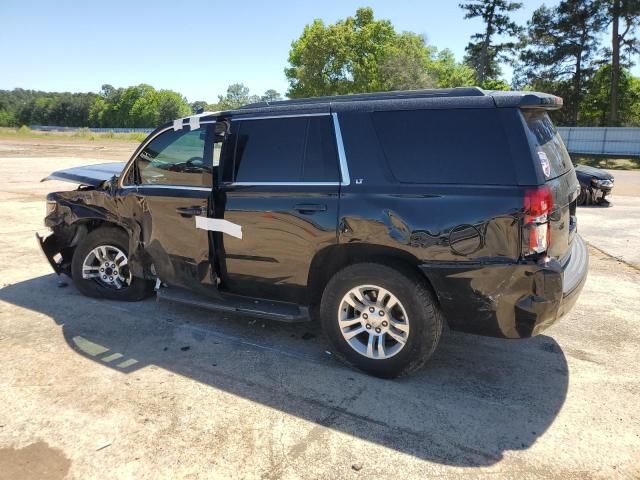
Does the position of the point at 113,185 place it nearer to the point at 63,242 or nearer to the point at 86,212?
the point at 86,212

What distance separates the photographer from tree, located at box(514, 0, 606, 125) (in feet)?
118

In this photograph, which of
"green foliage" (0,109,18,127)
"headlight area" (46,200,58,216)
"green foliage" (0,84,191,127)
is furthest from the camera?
"green foliage" (0,109,18,127)

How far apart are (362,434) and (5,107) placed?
510 feet

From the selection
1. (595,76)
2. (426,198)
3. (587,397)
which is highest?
(595,76)

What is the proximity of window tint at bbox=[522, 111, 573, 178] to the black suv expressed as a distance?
20 mm

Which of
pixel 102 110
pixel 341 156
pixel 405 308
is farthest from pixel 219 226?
pixel 102 110

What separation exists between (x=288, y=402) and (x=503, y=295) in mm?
1595

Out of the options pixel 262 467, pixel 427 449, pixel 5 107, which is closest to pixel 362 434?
pixel 427 449

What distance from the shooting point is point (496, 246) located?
316 cm

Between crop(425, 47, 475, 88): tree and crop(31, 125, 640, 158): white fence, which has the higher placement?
crop(425, 47, 475, 88): tree

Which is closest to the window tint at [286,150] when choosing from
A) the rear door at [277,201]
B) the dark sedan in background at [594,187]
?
the rear door at [277,201]

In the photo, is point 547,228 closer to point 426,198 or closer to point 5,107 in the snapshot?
point 426,198

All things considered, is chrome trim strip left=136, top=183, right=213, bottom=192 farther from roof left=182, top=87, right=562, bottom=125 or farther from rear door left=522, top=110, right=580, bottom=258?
rear door left=522, top=110, right=580, bottom=258

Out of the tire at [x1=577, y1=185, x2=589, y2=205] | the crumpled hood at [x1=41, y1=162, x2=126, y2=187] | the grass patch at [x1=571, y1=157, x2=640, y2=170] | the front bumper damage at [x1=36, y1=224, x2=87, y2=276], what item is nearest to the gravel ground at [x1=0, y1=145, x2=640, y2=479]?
the front bumper damage at [x1=36, y1=224, x2=87, y2=276]
